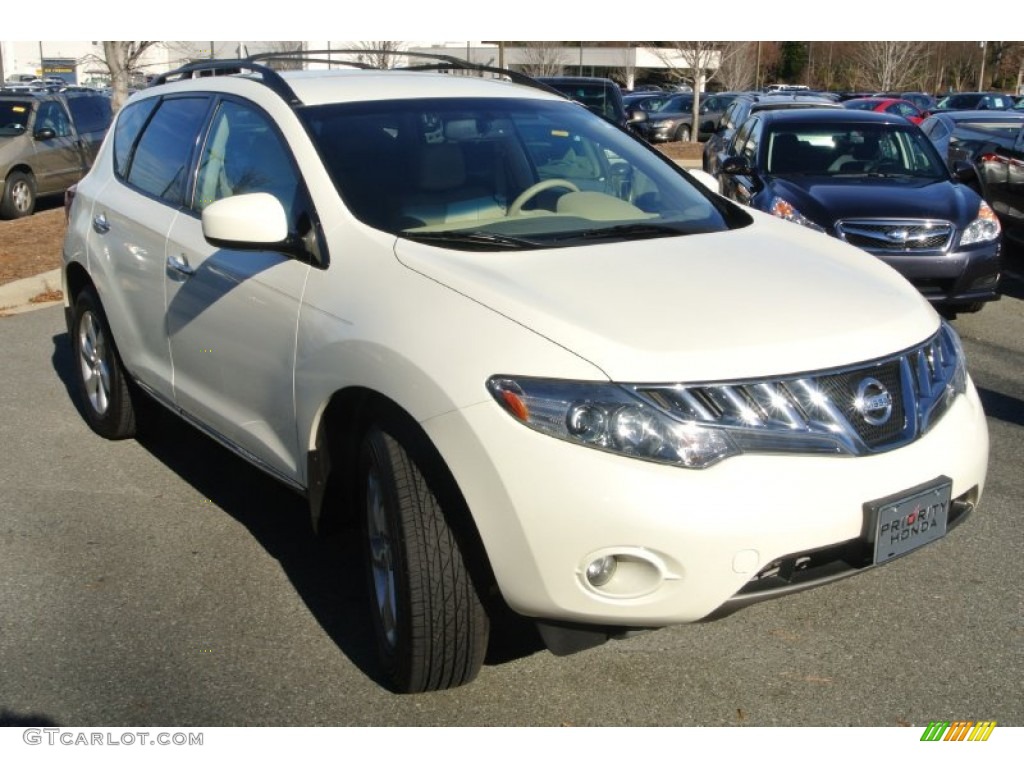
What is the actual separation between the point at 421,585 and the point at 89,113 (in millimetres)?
17226

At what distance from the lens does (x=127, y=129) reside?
5.70m

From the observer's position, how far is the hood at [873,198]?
26.9 ft

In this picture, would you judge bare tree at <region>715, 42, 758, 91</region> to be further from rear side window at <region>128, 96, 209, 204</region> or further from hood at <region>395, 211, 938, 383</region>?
hood at <region>395, 211, 938, 383</region>

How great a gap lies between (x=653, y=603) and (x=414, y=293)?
3.72 ft

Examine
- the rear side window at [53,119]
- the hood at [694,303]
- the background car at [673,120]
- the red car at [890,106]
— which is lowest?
the background car at [673,120]

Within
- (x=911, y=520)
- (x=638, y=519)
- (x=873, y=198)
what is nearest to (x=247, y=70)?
(x=638, y=519)

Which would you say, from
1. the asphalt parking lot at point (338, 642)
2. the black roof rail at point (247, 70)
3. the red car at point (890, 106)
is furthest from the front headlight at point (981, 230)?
the red car at point (890, 106)

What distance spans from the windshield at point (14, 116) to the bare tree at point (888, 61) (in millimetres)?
31122

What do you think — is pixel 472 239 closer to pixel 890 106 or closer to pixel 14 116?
pixel 14 116

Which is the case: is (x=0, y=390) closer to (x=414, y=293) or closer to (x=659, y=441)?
(x=414, y=293)

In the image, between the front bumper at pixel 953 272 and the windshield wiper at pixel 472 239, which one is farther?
the front bumper at pixel 953 272

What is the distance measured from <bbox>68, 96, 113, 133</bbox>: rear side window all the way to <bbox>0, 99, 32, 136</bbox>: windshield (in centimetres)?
84

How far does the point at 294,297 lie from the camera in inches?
149

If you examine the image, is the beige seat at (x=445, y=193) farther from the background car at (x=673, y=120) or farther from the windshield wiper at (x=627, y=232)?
the background car at (x=673, y=120)
